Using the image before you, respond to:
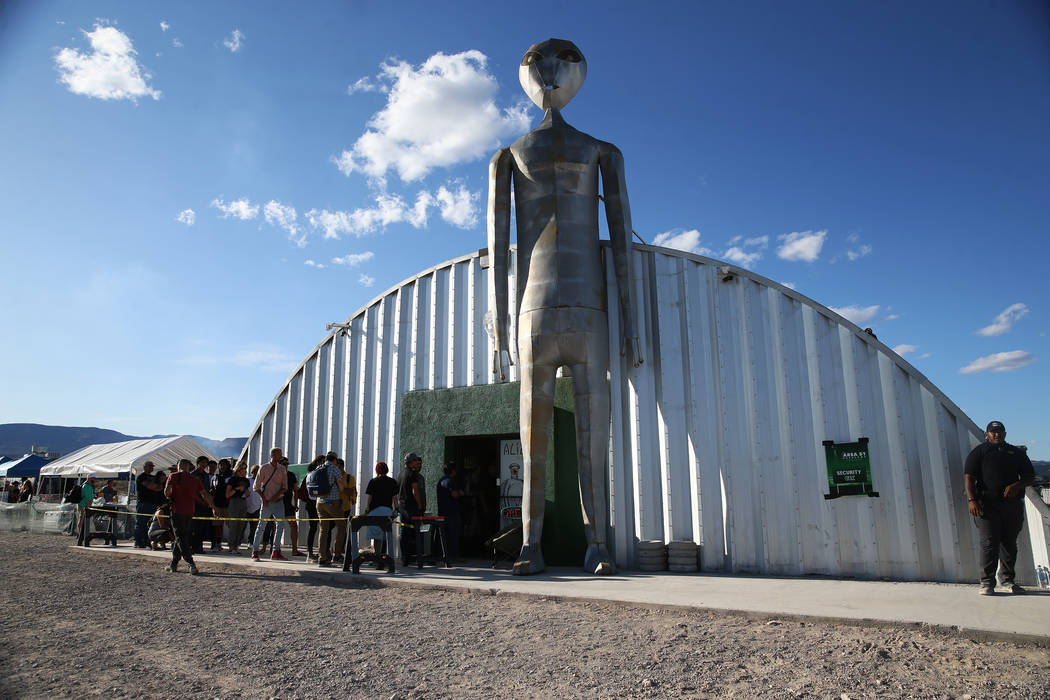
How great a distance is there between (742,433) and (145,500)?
39.4ft

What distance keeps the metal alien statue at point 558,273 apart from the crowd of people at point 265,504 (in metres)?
2.06

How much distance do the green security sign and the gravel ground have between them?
141 inches

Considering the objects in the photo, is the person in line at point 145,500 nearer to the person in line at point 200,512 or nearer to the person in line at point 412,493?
the person in line at point 200,512

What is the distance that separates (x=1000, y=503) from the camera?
6.61m

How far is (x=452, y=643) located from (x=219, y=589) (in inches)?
176

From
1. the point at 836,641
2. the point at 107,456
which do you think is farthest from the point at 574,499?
the point at 107,456

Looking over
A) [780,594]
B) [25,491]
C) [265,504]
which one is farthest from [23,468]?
[780,594]

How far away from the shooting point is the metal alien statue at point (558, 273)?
8922mm

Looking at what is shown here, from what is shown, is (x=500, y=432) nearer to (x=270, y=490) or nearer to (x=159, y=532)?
(x=270, y=490)

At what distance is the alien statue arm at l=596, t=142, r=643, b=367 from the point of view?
9.41 metres

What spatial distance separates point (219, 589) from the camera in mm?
8148

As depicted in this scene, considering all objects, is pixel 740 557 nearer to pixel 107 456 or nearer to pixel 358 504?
pixel 358 504

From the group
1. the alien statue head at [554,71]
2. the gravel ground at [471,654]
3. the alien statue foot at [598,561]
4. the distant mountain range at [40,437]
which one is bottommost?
the gravel ground at [471,654]

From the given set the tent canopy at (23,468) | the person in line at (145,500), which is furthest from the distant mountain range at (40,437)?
the person in line at (145,500)
